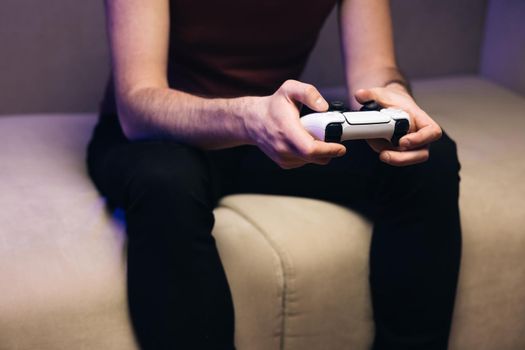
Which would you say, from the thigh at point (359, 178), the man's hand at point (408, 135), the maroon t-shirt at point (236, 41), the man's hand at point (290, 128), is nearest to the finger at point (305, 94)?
the man's hand at point (290, 128)

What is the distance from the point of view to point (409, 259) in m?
0.92

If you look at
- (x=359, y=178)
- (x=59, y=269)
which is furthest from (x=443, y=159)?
(x=59, y=269)

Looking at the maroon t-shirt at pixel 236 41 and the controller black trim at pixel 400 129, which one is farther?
the maroon t-shirt at pixel 236 41

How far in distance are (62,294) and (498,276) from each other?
2.00 feet

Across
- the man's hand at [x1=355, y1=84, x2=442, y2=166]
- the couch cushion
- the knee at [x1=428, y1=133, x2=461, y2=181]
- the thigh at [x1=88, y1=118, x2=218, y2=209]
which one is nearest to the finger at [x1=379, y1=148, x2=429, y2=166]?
the man's hand at [x1=355, y1=84, x2=442, y2=166]

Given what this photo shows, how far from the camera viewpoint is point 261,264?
0.90m

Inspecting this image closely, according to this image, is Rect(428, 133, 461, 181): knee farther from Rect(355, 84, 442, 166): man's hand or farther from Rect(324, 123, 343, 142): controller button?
Rect(324, 123, 343, 142): controller button

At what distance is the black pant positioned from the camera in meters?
0.81

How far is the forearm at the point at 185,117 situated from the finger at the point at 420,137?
0.18 m

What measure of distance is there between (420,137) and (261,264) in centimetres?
25

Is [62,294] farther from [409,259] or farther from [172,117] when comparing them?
[409,259]

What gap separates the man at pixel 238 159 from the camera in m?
0.81

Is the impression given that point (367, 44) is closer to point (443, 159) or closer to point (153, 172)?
point (443, 159)

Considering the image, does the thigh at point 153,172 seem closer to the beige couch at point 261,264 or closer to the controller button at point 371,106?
the beige couch at point 261,264
